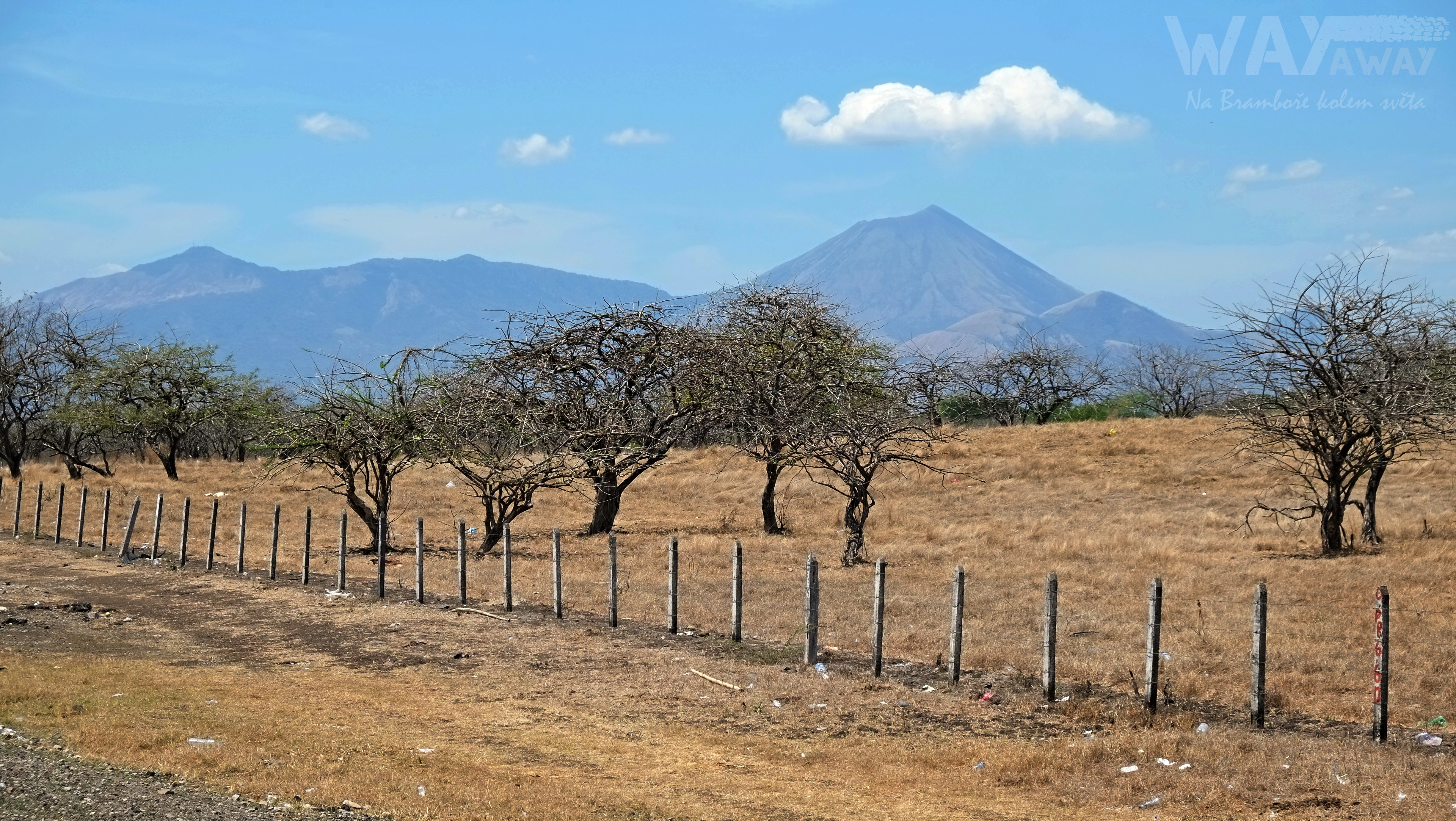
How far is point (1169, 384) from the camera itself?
7625cm

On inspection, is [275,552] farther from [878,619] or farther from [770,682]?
[878,619]

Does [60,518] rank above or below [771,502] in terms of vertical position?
below

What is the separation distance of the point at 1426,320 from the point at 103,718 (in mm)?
24594

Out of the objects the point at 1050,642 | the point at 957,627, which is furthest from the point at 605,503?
the point at 1050,642

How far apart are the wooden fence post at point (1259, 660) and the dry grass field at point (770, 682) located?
195 millimetres

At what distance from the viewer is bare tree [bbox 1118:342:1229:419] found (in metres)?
67.2

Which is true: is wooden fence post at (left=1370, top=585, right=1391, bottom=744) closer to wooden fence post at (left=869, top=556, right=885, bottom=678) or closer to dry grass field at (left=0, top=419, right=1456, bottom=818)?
dry grass field at (left=0, top=419, right=1456, bottom=818)

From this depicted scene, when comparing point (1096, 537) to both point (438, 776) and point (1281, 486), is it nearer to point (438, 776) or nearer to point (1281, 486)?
point (1281, 486)

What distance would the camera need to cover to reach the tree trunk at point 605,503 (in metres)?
29.7

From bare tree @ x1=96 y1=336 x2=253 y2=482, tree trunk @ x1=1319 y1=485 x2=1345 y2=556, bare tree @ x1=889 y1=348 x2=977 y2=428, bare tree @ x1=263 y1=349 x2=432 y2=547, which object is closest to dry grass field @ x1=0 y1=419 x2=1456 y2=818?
tree trunk @ x1=1319 y1=485 x2=1345 y2=556

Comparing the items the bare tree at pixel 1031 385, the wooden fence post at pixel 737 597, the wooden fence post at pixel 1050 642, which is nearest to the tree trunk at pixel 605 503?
the wooden fence post at pixel 737 597

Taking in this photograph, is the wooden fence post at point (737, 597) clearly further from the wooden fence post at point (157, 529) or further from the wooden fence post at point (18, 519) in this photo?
the wooden fence post at point (18, 519)

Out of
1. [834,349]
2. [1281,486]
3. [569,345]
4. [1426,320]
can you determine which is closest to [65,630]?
[569,345]

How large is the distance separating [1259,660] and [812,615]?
4.61 metres
